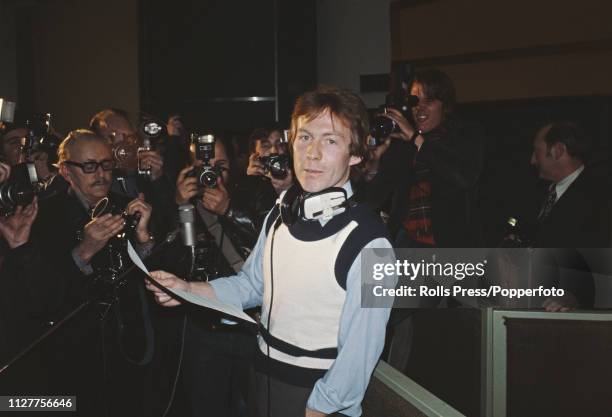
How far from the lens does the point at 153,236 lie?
95.4 inches

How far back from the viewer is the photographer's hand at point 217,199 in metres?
2.42

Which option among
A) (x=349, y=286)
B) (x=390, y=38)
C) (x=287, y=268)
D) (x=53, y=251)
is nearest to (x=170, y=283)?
(x=287, y=268)

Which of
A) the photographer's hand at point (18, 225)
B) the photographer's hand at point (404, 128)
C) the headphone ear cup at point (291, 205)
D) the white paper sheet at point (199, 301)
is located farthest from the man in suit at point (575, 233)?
the photographer's hand at point (18, 225)

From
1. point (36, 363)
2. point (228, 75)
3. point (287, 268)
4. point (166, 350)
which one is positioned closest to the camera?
point (287, 268)

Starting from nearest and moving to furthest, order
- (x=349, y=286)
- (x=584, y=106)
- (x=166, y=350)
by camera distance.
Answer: (x=349, y=286)
(x=166, y=350)
(x=584, y=106)

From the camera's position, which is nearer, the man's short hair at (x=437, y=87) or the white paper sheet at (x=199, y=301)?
the white paper sheet at (x=199, y=301)

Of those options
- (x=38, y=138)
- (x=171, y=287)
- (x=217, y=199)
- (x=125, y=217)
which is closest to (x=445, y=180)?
(x=217, y=199)

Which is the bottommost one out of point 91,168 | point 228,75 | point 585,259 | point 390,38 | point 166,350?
point 166,350

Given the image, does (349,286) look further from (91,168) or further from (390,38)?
(390,38)

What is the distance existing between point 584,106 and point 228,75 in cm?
261

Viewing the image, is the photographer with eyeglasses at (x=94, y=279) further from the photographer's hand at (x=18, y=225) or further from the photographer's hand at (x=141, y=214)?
the photographer's hand at (x=18, y=225)

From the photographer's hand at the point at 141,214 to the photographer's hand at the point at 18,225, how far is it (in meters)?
0.36

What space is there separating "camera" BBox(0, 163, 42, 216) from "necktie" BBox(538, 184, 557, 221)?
203 centimetres

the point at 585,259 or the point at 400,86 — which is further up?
the point at 400,86
